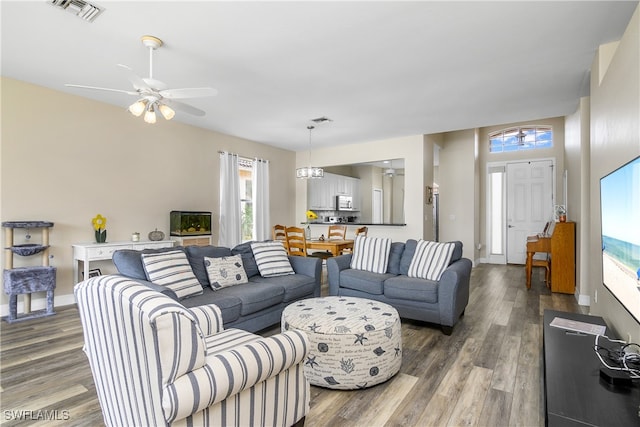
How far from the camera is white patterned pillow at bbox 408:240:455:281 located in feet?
11.6

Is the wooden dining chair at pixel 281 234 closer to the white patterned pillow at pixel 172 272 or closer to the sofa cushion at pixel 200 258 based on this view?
the sofa cushion at pixel 200 258

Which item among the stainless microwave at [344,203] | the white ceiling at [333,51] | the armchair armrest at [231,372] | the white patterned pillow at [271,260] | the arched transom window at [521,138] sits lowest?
the armchair armrest at [231,372]

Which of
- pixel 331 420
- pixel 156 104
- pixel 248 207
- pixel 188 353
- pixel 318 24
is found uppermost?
pixel 318 24

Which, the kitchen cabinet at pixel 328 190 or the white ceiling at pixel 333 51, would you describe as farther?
the kitchen cabinet at pixel 328 190

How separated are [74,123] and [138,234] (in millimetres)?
1614

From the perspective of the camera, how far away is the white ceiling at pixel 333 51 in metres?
2.41

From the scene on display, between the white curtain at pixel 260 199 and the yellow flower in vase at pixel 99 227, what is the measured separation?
9.04ft

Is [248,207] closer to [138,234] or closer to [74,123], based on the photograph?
[138,234]

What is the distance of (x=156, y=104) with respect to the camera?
2984 millimetres

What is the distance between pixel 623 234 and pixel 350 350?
69.6 inches

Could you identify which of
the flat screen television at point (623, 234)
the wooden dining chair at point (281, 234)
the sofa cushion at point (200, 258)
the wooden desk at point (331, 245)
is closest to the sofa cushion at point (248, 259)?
the sofa cushion at point (200, 258)

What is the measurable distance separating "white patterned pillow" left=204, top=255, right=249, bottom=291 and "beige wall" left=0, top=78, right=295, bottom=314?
7.05 feet

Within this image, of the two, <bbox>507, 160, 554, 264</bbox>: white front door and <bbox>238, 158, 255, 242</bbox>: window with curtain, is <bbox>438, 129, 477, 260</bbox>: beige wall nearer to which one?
<bbox>507, 160, 554, 264</bbox>: white front door

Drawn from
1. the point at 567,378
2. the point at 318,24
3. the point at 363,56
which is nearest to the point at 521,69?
the point at 363,56
